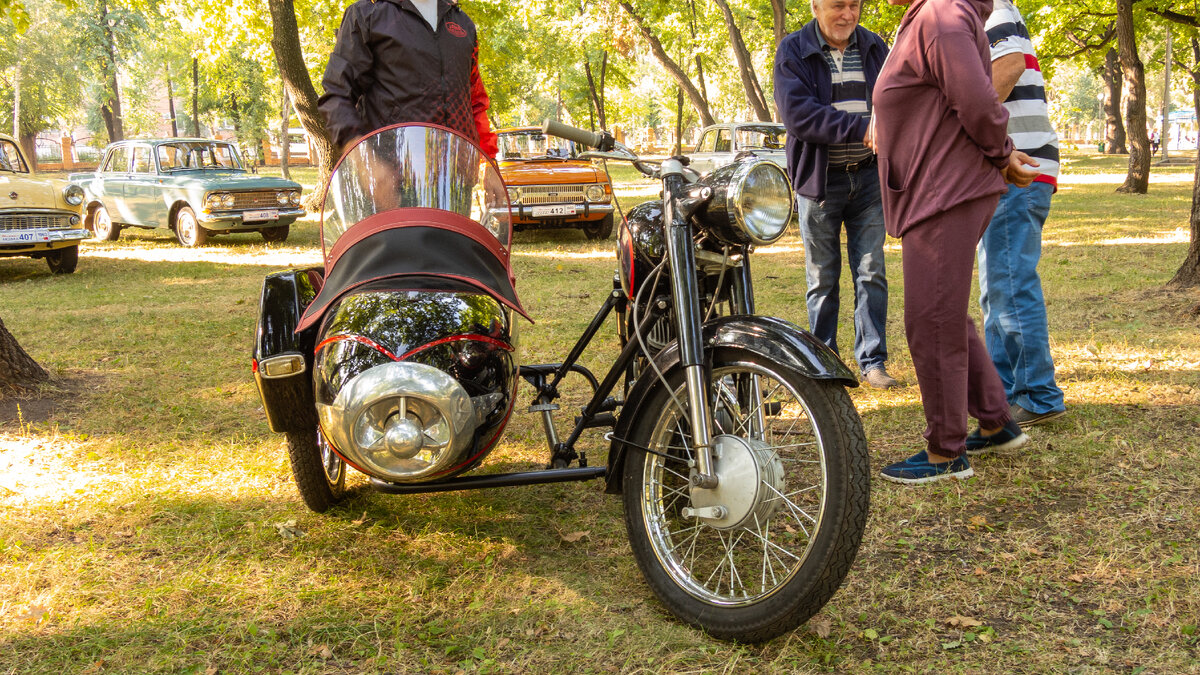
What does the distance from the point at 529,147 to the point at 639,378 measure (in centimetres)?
1094

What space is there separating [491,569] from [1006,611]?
1.64 meters

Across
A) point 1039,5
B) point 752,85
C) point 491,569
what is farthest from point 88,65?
point 491,569

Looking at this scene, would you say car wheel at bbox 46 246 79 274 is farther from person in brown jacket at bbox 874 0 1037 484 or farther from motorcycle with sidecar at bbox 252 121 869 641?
person in brown jacket at bbox 874 0 1037 484

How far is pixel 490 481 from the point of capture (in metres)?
2.73

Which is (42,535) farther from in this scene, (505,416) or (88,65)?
(88,65)

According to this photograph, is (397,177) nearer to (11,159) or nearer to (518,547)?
(518,547)

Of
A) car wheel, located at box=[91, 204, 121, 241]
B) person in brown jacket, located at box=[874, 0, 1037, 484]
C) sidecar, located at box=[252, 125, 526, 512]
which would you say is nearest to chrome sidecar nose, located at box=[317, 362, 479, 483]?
sidecar, located at box=[252, 125, 526, 512]

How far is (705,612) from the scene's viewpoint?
248 centimetres

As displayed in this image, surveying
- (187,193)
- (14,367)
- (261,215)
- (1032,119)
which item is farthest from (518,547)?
(187,193)

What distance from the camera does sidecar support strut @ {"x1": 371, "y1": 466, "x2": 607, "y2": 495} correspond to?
2.68 m

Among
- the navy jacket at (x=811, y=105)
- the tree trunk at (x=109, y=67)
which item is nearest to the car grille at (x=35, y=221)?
the navy jacket at (x=811, y=105)

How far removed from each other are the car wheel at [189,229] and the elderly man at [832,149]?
11189 millimetres

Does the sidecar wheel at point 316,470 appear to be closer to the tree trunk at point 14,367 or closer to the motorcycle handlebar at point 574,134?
the motorcycle handlebar at point 574,134

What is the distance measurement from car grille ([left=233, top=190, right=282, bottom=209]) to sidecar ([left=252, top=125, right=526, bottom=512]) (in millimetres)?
10892
